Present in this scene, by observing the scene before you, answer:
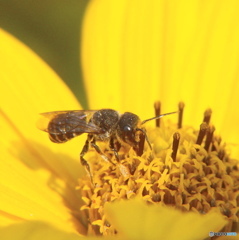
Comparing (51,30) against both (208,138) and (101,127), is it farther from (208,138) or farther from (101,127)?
(208,138)

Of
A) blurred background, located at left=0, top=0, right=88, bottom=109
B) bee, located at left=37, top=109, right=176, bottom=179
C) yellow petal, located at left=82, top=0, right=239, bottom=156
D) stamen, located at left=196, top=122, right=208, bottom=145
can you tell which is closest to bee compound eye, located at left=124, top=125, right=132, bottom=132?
bee, located at left=37, top=109, right=176, bottom=179

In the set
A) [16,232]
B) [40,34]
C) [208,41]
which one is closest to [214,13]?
[208,41]

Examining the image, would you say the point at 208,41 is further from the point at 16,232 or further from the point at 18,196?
the point at 16,232

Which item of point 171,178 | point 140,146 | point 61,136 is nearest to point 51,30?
point 61,136

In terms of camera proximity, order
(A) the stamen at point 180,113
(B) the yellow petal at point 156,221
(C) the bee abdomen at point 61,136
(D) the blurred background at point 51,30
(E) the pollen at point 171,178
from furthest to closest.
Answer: (D) the blurred background at point 51,30, (A) the stamen at point 180,113, (C) the bee abdomen at point 61,136, (E) the pollen at point 171,178, (B) the yellow petal at point 156,221

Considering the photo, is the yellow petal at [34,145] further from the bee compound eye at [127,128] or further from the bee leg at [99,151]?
the bee compound eye at [127,128]

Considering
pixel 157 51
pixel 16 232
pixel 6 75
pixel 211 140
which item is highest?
pixel 157 51

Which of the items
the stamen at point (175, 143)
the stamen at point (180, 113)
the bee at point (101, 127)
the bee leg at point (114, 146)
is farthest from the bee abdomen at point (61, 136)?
the stamen at point (180, 113)
